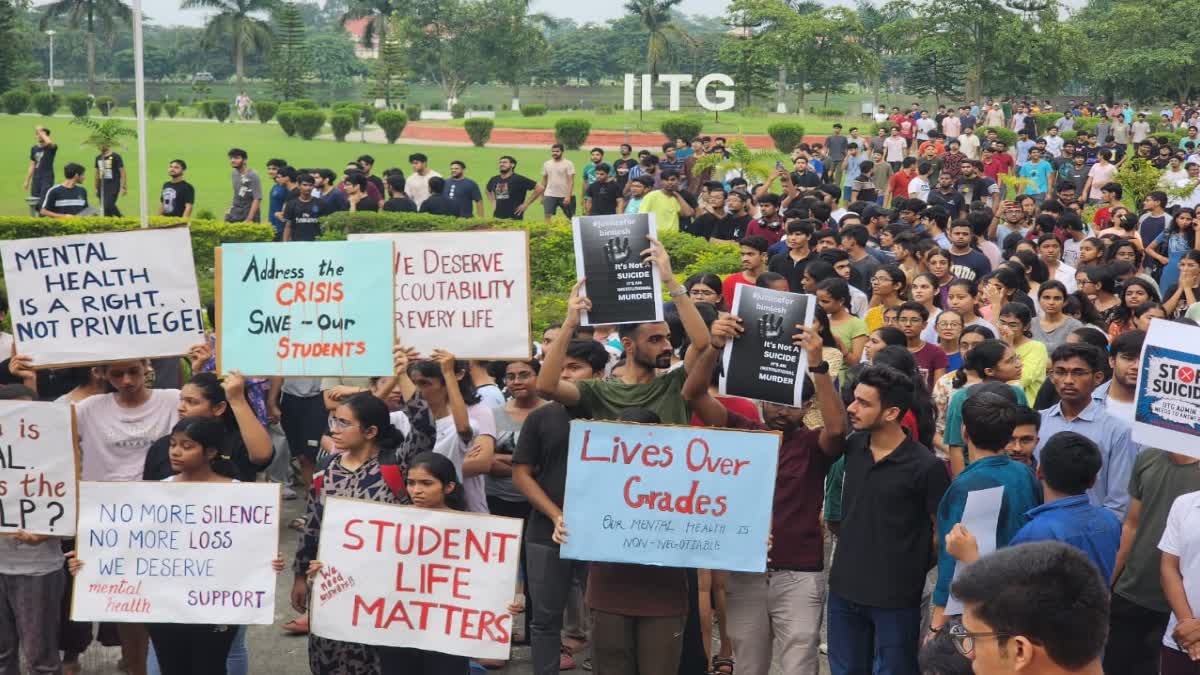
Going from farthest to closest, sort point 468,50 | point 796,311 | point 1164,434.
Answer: point 468,50, point 796,311, point 1164,434

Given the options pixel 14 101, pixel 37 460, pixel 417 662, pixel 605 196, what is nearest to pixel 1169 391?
pixel 417 662

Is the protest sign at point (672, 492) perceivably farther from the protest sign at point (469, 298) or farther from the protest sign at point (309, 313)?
the protest sign at point (309, 313)

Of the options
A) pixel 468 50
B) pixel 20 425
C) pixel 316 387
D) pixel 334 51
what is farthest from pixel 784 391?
pixel 334 51

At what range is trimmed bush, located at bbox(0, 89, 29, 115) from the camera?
65.0m

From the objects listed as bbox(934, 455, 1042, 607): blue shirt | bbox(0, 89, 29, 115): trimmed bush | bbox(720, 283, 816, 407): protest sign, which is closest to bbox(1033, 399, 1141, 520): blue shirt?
bbox(934, 455, 1042, 607): blue shirt

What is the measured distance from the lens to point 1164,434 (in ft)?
20.6

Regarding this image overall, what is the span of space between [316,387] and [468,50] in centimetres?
8372

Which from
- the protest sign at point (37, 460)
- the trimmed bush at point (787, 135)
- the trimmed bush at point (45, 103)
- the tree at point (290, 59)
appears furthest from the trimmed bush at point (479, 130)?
the protest sign at point (37, 460)

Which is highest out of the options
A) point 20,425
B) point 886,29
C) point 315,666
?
point 886,29

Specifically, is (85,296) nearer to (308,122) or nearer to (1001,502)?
(1001,502)

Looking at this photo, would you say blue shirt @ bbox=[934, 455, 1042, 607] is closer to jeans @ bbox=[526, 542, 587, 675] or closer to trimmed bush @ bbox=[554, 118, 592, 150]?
jeans @ bbox=[526, 542, 587, 675]

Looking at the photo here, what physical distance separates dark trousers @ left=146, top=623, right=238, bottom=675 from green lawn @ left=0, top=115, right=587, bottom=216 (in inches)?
1024

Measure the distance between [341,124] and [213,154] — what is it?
860cm

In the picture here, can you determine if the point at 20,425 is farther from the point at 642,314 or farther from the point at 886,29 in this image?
the point at 886,29
